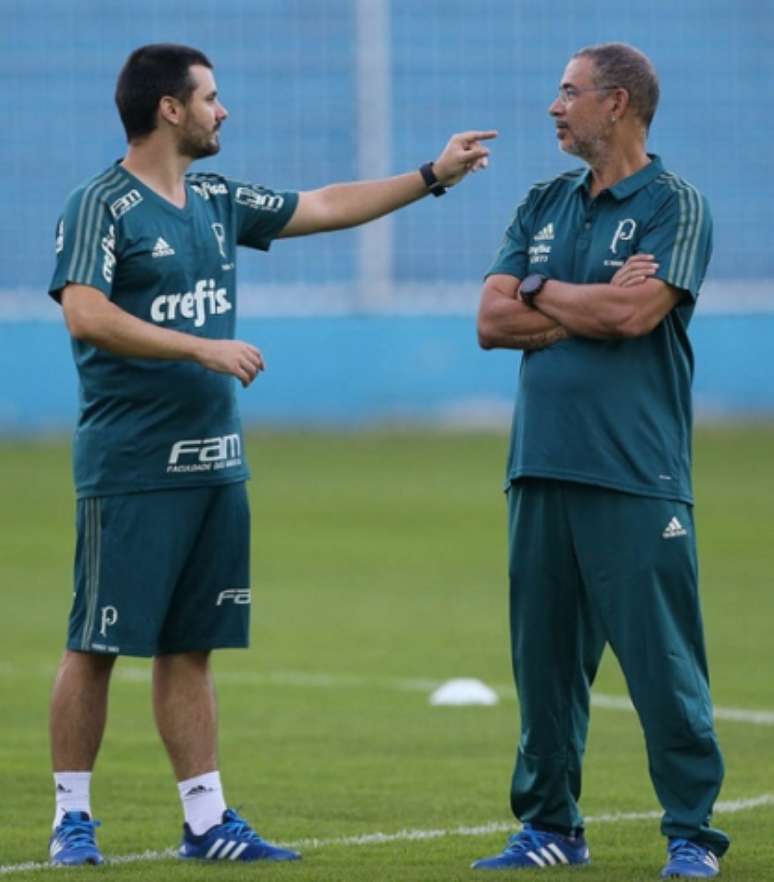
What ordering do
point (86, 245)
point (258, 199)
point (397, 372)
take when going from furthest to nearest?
1. point (397, 372)
2. point (258, 199)
3. point (86, 245)

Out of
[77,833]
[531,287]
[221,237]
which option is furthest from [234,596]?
[531,287]

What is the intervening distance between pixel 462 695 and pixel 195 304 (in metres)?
4.15

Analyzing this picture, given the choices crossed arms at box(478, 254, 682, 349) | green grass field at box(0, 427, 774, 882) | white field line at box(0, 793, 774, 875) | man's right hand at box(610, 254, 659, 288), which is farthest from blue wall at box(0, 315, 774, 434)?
man's right hand at box(610, 254, 659, 288)

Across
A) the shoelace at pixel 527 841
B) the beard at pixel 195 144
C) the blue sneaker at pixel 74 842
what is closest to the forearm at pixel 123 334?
the beard at pixel 195 144

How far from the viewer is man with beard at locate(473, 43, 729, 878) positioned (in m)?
6.52

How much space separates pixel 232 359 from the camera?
21.7 ft

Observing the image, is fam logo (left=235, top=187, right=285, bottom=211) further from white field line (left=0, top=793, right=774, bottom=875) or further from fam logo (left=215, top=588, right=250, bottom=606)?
white field line (left=0, top=793, right=774, bottom=875)

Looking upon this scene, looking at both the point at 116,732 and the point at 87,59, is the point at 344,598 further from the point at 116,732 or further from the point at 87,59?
the point at 87,59

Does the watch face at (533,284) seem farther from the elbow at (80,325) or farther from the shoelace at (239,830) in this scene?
the shoelace at (239,830)

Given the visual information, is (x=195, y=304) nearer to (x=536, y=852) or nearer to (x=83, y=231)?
(x=83, y=231)

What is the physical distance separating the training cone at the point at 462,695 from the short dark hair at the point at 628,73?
4605 millimetres

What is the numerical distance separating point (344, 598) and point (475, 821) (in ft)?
24.3

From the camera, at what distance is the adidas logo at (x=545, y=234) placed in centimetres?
677

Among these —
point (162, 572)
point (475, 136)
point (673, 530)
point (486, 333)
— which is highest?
point (475, 136)
